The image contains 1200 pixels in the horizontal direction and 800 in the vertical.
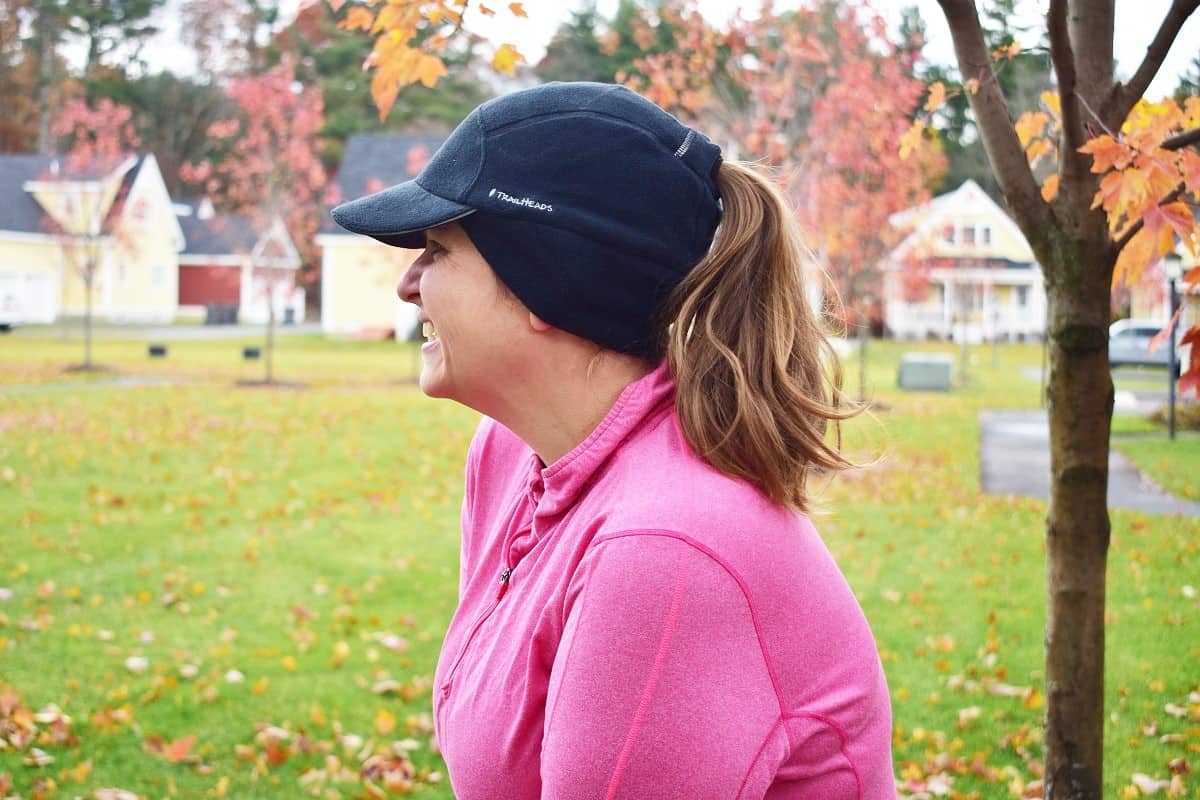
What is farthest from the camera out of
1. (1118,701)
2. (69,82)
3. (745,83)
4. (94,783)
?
(69,82)

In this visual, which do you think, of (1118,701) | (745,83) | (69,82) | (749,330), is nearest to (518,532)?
(749,330)

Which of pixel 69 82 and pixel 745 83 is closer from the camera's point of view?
pixel 745 83

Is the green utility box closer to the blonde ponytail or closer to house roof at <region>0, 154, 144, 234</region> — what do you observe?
the blonde ponytail

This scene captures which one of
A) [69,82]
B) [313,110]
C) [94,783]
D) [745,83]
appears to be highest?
[69,82]

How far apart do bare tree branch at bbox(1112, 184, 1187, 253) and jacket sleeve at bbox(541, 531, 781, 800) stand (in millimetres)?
2405

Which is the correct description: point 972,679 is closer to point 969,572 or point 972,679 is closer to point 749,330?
point 969,572

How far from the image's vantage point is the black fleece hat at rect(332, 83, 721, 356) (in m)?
1.76

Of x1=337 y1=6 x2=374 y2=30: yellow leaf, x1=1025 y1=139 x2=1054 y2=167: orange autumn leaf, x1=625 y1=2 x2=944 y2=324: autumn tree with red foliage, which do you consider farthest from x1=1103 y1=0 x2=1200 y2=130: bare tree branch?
x1=625 y1=2 x2=944 y2=324: autumn tree with red foliage

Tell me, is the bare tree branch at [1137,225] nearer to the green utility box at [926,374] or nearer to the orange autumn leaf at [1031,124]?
the orange autumn leaf at [1031,124]

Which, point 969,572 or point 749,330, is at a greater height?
point 749,330

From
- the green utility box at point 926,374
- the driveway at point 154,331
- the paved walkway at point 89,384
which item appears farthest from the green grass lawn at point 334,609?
the driveway at point 154,331

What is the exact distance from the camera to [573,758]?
1.55 metres

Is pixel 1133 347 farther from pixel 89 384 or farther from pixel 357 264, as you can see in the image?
pixel 89 384

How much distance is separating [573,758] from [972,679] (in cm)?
523
